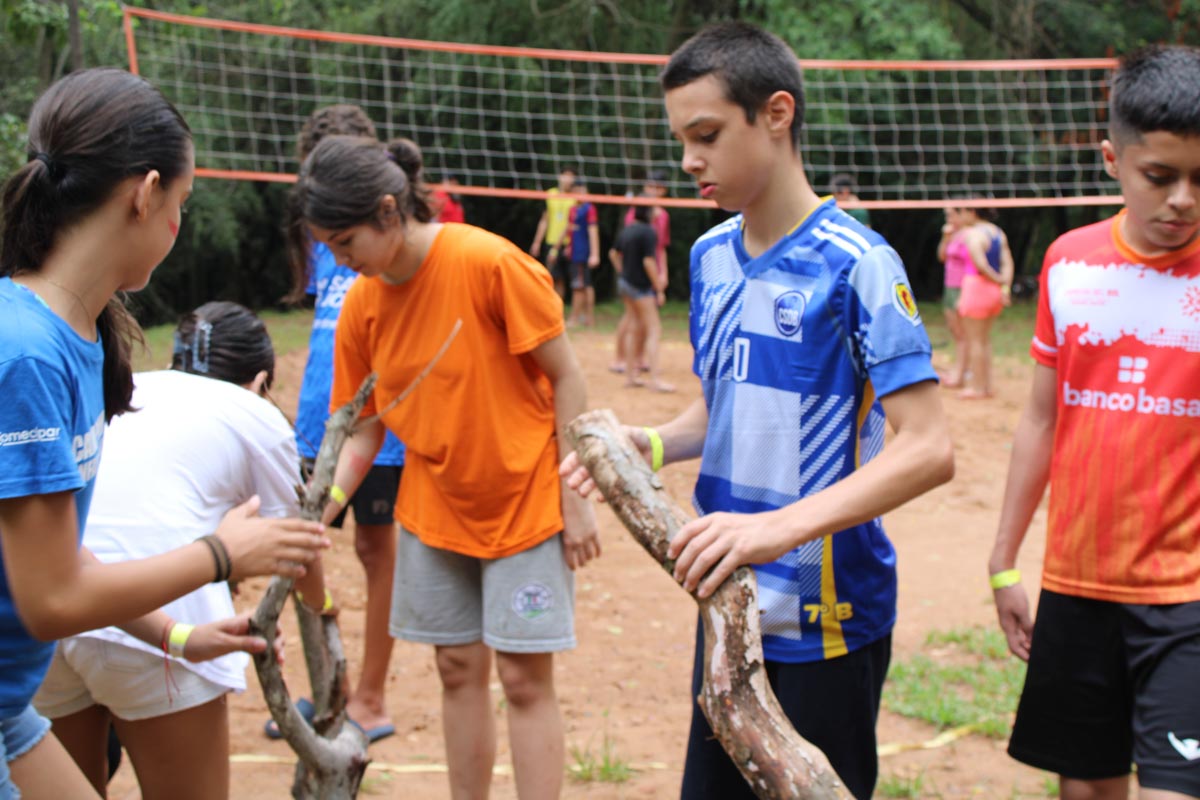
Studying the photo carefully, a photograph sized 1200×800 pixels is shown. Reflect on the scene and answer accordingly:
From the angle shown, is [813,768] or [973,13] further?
[973,13]

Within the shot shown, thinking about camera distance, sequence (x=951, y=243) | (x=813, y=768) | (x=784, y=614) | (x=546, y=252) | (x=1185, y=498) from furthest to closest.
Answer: (x=546, y=252), (x=951, y=243), (x=1185, y=498), (x=784, y=614), (x=813, y=768)

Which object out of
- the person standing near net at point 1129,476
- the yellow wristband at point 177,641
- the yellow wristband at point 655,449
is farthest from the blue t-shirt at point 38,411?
the person standing near net at point 1129,476

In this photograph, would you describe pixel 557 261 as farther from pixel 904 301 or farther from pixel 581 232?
pixel 904 301

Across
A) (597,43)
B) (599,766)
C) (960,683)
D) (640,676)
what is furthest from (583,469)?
(597,43)

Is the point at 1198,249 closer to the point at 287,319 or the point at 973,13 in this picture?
the point at 287,319

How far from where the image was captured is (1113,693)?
2.52 metres

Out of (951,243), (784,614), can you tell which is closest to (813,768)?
(784,614)

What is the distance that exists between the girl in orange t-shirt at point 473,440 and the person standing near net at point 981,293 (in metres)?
8.05

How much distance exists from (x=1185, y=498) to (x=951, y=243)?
31.0ft

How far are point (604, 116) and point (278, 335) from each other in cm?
673

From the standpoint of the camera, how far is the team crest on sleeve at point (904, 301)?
6.91 ft

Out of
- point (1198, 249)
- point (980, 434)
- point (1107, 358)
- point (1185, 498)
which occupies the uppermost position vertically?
point (1198, 249)

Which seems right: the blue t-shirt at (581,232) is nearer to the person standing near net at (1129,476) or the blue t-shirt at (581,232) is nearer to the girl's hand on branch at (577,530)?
the girl's hand on branch at (577,530)

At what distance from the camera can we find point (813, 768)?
1.74 m
